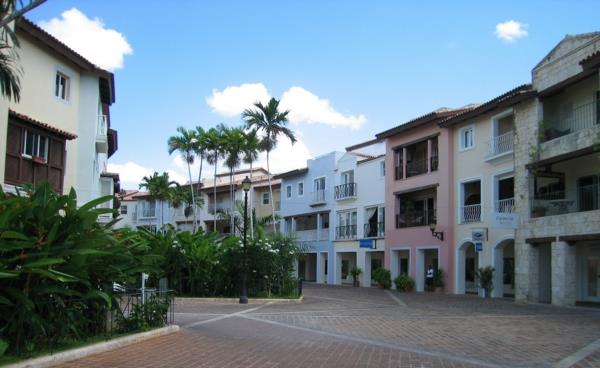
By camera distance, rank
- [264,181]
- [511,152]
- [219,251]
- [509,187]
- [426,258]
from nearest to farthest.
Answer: [219,251]
[511,152]
[509,187]
[426,258]
[264,181]

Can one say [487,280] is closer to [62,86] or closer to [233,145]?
[62,86]

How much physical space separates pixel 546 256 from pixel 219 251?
1399cm

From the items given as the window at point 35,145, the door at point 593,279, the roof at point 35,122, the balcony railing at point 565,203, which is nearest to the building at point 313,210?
the balcony railing at point 565,203

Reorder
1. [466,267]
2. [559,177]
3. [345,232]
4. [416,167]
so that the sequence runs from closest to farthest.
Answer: [559,177] → [466,267] → [416,167] → [345,232]

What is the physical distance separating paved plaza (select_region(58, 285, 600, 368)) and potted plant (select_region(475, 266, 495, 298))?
8558 mm

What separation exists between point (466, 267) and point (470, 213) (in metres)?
4.46

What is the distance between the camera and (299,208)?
51938mm

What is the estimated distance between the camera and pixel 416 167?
37.5m

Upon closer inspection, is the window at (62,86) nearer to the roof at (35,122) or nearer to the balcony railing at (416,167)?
the roof at (35,122)

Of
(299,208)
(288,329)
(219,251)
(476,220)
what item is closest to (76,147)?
(219,251)

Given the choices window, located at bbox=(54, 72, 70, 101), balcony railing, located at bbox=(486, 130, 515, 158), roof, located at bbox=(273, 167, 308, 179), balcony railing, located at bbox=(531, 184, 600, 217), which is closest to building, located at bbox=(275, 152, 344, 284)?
roof, located at bbox=(273, 167, 308, 179)

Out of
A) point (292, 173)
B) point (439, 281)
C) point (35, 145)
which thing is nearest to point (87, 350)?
point (35, 145)

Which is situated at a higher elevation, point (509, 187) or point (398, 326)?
point (509, 187)

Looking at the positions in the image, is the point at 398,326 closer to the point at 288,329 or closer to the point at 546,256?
the point at 288,329
